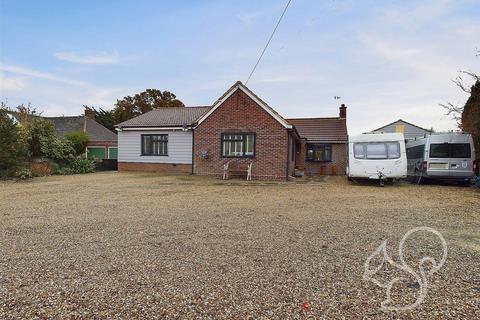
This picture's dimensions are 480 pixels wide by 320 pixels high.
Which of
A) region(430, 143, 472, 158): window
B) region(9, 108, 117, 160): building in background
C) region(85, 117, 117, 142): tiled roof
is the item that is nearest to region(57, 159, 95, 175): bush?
region(9, 108, 117, 160): building in background

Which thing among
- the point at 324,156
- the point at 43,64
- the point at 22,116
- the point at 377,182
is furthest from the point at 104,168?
the point at 377,182

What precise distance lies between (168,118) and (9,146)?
27.6 ft

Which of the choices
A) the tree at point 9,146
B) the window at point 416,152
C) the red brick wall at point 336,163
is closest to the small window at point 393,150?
the window at point 416,152

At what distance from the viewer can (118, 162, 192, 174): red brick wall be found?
1736 centimetres

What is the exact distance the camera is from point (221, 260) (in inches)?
153

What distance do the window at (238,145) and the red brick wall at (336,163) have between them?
7630mm

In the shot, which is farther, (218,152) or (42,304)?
(218,152)

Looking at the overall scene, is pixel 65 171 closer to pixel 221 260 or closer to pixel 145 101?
pixel 221 260

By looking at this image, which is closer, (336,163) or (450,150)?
(450,150)

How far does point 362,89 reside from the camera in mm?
18266

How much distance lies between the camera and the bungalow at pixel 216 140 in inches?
599

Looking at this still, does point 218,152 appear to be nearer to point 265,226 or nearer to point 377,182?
point 377,182

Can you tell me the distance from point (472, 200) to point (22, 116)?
23278mm

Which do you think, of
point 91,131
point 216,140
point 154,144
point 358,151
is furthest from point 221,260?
point 91,131
